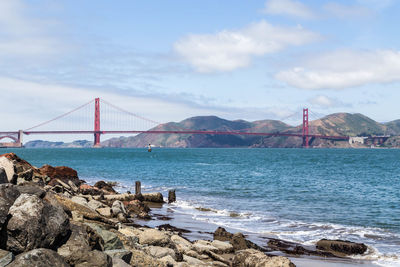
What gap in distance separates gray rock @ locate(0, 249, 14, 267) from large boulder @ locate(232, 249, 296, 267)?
5433 mm

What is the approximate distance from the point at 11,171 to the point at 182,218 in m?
8.37

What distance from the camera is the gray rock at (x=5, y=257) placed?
5.49 meters

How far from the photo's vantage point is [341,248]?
40.8 feet

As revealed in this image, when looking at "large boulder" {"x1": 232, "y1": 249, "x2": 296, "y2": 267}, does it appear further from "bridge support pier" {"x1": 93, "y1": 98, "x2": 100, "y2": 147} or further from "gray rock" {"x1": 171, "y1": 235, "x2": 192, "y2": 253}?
"bridge support pier" {"x1": 93, "y1": 98, "x2": 100, "y2": 147}

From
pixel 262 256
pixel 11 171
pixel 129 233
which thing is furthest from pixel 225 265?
pixel 11 171

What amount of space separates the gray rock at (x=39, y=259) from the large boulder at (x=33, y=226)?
365 millimetres

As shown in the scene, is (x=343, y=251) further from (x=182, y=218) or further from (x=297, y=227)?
(x=182, y=218)

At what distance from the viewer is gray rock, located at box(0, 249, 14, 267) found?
18.0 feet

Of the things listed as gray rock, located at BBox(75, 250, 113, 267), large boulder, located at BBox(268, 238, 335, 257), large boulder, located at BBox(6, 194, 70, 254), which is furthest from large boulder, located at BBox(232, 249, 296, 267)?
large boulder, located at BBox(6, 194, 70, 254)

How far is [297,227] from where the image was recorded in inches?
644

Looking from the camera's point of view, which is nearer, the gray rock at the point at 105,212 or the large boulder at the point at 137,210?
the gray rock at the point at 105,212

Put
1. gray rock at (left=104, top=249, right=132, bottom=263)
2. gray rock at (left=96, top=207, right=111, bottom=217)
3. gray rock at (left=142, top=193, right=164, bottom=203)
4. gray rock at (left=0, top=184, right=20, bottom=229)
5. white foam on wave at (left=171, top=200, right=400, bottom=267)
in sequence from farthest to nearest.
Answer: gray rock at (left=142, top=193, right=164, bottom=203), gray rock at (left=96, top=207, right=111, bottom=217), white foam on wave at (left=171, top=200, right=400, bottom=267), gray rock at (left=104, top=249, right=132, bottom=263), gray rock at (left=0, top=184, right=20, bottom=229)

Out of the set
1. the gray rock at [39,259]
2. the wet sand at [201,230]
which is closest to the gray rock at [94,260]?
the gray rock at [39,259]

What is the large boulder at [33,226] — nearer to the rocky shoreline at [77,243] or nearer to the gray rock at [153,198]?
the rocky shoreline at [77,243]
